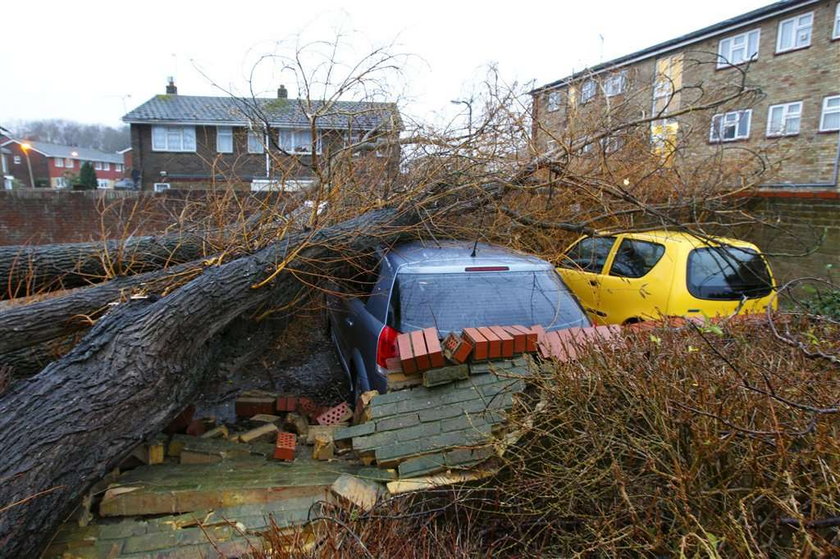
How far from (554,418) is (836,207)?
336 inches

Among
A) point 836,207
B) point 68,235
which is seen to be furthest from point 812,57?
point 68,235

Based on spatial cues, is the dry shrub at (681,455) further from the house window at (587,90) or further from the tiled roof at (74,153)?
the tiled roof at (74,153)

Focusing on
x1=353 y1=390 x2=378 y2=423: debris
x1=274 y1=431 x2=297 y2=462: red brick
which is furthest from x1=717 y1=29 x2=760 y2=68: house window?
x1=274 y1=431 x2=297 y2=462: red brick

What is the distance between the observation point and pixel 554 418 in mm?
2764

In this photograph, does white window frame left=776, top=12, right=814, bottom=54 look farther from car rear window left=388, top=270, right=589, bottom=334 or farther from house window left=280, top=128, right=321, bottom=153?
car rear window left=388, top=270, right=589, bottom=334

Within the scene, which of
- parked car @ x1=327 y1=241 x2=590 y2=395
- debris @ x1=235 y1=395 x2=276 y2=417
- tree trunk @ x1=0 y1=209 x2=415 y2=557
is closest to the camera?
tree trunk @ x1=0 y1=209 x2=415 y2=557

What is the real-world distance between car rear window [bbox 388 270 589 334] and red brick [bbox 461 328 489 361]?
377mm

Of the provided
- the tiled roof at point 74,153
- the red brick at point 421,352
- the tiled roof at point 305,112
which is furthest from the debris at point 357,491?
the tiled roof at point 74,153

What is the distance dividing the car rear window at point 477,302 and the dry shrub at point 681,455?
936mm

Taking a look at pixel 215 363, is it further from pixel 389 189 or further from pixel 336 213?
pixel 389 189

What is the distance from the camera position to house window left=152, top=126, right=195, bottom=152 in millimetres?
23188

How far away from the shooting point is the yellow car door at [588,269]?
5.93 m

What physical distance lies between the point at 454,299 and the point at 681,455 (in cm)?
210

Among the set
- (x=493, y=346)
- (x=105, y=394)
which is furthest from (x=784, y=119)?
(x=105, y=394)
